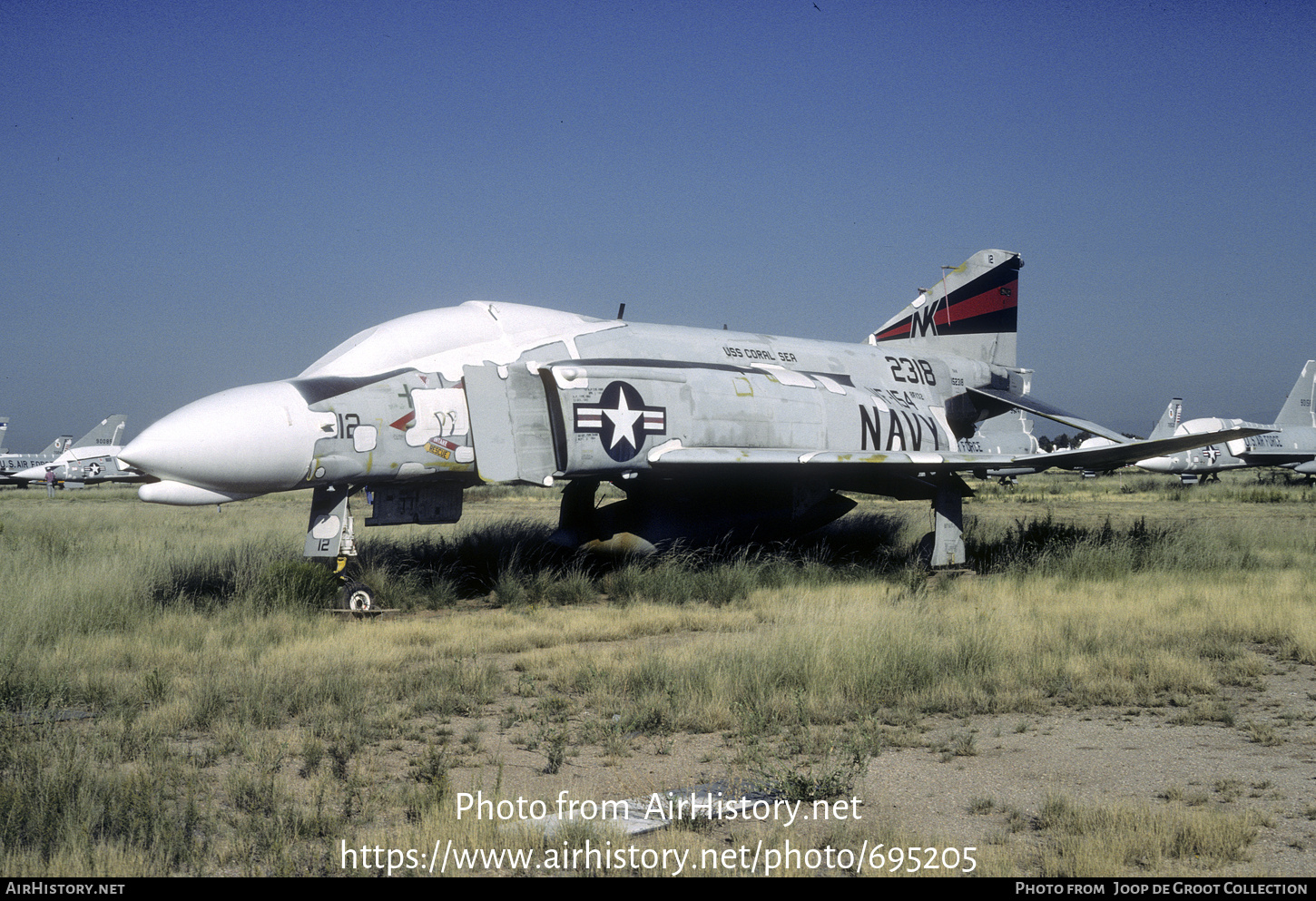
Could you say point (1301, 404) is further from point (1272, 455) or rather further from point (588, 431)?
point (588, 431)

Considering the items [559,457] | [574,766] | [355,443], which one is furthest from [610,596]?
[574,766]

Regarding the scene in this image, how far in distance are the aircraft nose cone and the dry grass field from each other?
1404mm

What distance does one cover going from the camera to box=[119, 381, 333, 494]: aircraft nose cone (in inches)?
316

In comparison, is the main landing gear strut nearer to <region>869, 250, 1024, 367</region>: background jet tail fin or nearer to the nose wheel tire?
the nose wheel tire

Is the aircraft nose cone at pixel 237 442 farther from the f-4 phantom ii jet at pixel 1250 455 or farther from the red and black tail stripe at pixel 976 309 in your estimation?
the f-4 phantom ii jet at pixel 1250 455

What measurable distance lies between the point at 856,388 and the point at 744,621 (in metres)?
5.74

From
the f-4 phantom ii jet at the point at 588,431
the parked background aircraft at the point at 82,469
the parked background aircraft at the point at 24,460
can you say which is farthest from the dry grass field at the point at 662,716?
the parked background aircraft at the point at 24,460

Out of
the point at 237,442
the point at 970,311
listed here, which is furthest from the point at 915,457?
the point at 237,442

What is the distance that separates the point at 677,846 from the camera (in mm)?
3791

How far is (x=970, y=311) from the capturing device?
56.9 feet

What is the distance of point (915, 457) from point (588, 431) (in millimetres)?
4583

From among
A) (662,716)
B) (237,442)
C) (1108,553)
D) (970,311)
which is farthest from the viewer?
(970,311)

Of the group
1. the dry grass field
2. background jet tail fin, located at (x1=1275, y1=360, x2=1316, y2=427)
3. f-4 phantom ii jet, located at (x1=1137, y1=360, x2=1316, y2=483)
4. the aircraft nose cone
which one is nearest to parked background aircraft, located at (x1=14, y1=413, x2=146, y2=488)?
the dry grass field

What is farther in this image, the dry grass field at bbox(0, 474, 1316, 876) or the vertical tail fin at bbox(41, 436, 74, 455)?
the vertical tail fin at bbox(41, 436, 74, 455)
